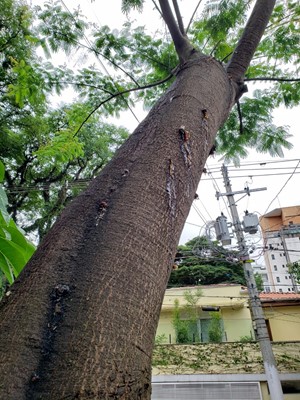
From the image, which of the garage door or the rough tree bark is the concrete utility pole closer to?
Answer: the garage door

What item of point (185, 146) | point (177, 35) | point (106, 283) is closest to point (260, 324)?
point (177, 35)

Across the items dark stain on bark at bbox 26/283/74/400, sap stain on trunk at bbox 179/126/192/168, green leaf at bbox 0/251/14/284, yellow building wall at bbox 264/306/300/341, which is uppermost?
yellow building wall at bbox 264/306/300/341

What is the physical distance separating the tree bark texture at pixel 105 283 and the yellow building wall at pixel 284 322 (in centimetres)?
1002

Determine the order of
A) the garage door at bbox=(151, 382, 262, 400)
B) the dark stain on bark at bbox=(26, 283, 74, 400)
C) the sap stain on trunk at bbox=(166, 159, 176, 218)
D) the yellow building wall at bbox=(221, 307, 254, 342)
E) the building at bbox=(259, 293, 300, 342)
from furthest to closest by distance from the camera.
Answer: the yellow building wall at bbox=(221, 307, 254, 342), the building at bbox=(259, 293, 300, 342), the garage door at bbox=(151, 382, 262, 400), the sap stain on trunk at bbox=(166, 159, 176, 218), the dark stain on bark at bbox=(26, 283, 74, 400)

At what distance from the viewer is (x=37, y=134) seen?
870cm

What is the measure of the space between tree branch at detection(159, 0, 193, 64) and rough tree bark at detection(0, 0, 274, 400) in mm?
685

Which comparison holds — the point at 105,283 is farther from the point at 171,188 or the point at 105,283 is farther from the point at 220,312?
the point at 220,312

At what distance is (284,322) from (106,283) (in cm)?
1050

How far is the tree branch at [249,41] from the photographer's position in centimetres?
137

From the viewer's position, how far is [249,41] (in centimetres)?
146

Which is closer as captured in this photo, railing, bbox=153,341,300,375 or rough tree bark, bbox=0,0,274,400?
rough tree bark, bbox=0,0,274,400

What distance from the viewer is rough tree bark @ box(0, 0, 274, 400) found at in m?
0.41

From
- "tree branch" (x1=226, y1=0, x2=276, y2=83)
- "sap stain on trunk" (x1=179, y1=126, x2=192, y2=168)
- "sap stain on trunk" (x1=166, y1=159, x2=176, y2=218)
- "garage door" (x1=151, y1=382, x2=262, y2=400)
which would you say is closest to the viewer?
"sap stain on trunk" (x1=166, y1=159, x2=176, y2=218)

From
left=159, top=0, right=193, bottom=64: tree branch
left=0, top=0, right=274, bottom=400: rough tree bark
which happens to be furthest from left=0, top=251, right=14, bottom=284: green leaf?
left=159, top=0, right=193, bottom=64: tree branch
